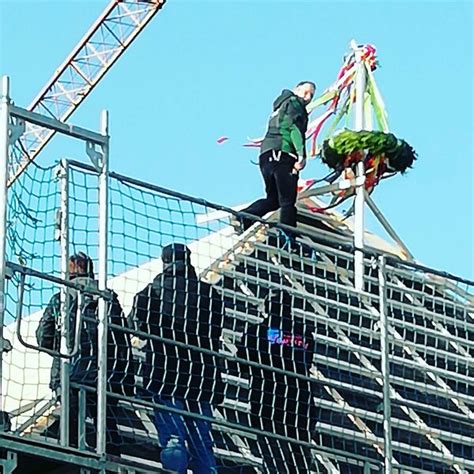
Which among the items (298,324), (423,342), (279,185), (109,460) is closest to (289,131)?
(279,185)

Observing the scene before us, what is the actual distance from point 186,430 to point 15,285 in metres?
1.44

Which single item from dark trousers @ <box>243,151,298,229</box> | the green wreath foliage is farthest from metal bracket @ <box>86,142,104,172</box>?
the green wreath foliage

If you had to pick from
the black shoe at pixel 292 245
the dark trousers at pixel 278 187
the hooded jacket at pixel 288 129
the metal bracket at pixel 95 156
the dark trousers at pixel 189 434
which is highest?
the hooded jacket at pixel 288 129

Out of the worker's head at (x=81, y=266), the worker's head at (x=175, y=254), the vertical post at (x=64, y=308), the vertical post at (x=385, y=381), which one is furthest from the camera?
the vertical post at (x=385, y=381)

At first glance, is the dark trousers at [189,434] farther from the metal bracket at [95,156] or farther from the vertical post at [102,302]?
the metal bracket at [95,156]

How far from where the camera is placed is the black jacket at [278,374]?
8.41m

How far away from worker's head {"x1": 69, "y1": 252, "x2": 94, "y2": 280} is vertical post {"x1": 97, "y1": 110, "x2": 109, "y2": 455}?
0.32 m

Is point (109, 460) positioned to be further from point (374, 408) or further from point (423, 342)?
point (423, 342)

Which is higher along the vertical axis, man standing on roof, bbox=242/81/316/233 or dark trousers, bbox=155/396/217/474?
man standing on roof, bbox=242/81/316/233

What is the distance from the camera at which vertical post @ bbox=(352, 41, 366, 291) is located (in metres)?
10.0

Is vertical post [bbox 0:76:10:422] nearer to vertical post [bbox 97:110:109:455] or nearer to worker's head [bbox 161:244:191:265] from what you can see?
vertical post [bbox 97:110:109:455]

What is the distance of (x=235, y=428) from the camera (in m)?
7.82

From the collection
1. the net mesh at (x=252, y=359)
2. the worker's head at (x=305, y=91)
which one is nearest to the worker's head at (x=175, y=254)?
the net mesh at (x=252, y=359)

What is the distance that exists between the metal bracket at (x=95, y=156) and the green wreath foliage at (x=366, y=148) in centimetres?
432
